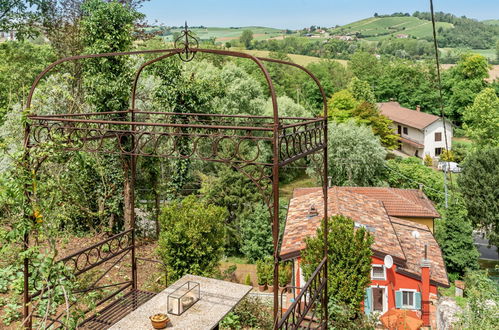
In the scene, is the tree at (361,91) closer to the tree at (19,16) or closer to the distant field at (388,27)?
→ the tree at (19,16)

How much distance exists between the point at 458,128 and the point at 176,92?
39.5 m

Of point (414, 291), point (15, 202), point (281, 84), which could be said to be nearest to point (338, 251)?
point (414, 291)

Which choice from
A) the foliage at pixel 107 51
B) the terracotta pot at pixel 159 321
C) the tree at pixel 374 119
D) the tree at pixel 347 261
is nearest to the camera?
the terracotta pot at pixel 159 321

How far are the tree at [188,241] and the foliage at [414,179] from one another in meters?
20.8

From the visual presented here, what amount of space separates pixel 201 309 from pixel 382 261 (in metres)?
9.83

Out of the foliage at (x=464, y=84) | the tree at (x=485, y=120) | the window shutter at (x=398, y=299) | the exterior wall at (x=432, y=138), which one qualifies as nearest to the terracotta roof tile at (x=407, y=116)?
the exterior wall at (x=432, y=138)

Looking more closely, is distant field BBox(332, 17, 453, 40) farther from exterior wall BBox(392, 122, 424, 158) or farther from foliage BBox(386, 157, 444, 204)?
foliage BBox(386, 157, 444, 204)

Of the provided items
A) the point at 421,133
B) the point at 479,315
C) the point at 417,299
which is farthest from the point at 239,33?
the point at 479,315

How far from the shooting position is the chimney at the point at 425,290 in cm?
1350

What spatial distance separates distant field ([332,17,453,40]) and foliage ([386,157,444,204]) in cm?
7854

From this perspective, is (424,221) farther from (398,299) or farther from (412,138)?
(412,138)

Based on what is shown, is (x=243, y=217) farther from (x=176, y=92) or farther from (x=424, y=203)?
(x=424, y=203)

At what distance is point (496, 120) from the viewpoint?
33.3 m

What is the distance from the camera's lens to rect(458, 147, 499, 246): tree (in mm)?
23188
